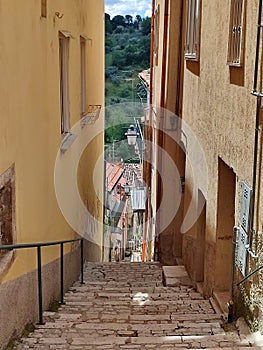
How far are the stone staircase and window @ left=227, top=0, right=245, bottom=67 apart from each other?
9.08ft

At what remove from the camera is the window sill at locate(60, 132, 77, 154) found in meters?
8.31

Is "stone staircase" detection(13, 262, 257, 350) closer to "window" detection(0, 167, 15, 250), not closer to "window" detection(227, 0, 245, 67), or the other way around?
"window" detection(0, 167, 15, 250)

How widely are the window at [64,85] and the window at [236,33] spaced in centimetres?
366

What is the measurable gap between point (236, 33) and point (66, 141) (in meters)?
3.70

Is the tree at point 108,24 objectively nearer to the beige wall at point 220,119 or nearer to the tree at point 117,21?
the tree at point 117,21

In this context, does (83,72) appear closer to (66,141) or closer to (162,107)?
(162,107)

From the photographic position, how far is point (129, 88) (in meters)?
20.5

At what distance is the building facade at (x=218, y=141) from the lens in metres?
5.00

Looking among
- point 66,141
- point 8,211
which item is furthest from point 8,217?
point 66,141

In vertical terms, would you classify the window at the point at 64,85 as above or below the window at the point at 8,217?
above

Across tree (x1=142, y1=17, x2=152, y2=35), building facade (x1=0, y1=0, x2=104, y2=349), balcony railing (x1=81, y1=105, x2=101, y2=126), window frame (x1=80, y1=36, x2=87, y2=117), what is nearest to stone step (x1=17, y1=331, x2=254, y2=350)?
building facade (x1=0, y1=0, x2=104, y2=349)

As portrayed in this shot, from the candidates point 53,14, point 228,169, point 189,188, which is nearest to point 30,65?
point 53,14

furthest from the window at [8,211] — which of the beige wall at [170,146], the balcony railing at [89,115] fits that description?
the beige wall at [170,146]

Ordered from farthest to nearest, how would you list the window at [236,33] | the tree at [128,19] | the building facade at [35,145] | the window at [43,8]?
the tree at [128,19] < the window at [43,8] < the window at [236,33] < the building facade at [35,145]
